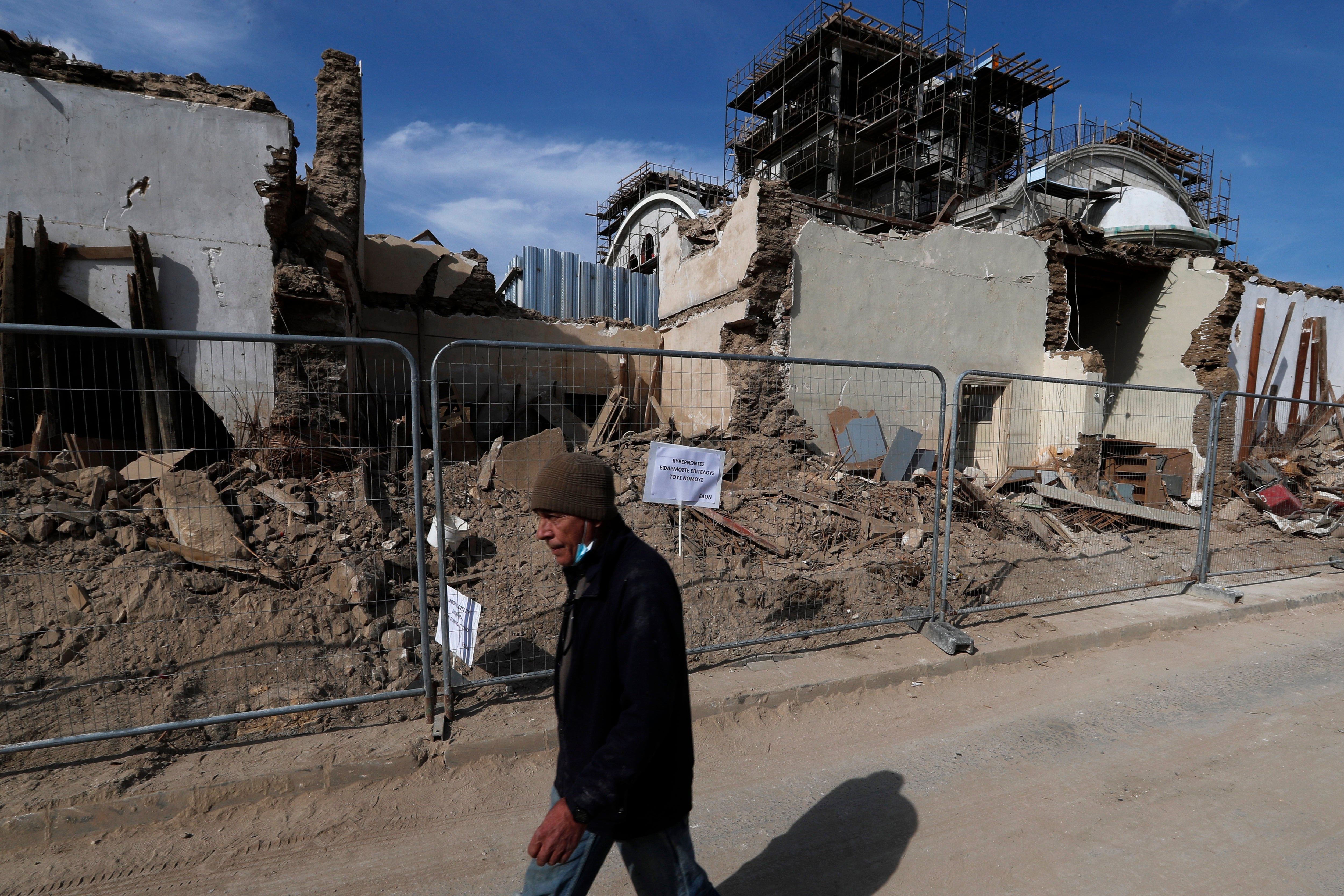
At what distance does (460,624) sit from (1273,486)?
14.1 meters

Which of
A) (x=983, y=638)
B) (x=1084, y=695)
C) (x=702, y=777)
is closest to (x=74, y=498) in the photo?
(x=702, y=777)

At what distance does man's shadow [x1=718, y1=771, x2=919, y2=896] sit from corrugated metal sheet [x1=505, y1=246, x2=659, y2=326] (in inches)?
547

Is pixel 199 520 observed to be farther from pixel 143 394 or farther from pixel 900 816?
pixel 900 816

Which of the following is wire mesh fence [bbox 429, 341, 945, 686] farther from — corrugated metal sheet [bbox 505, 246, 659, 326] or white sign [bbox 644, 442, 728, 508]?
corrugated metal sheet [bbox 505, 246, 659, 326]

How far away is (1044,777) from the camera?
3574 millimetres

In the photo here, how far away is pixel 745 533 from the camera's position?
22.0 ft

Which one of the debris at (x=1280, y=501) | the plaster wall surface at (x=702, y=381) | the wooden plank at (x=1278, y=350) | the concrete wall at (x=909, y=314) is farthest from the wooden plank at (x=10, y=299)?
the wooden plank at (x=1278, y=350)

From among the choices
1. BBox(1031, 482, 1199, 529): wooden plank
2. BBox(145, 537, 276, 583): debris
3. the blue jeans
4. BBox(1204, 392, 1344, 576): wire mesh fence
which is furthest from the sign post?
BBox(1031, 482, 1199, 529): wooden plank

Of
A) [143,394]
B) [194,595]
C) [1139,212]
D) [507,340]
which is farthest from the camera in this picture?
[1139,212]

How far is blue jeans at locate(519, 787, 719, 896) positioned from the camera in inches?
72.5

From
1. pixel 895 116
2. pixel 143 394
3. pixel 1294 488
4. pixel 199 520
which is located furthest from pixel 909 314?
pixel 895 116

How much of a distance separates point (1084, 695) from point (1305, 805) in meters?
1.39

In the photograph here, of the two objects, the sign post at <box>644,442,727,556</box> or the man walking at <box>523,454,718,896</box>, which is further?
the sign post at <box>644,442,727,556</box>

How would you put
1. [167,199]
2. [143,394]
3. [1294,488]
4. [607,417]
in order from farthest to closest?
[1294,488], [607,417], [167,199], [143,394]
